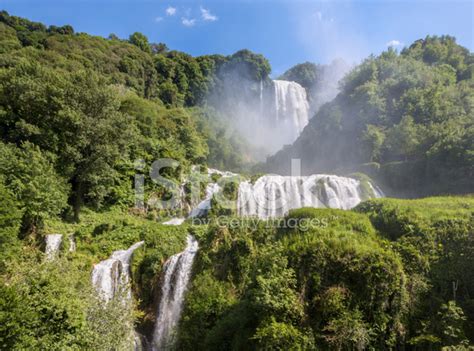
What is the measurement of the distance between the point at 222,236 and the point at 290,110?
51.5 m

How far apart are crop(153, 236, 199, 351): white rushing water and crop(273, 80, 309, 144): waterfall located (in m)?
48.6

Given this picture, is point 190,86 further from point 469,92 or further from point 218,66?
point 469,92

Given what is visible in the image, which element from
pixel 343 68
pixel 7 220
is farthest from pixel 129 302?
pixel 343 68

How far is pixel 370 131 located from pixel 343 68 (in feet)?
176

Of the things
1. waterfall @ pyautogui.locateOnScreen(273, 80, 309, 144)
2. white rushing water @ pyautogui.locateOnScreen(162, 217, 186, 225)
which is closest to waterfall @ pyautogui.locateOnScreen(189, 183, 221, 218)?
white rushing water @ pyautogui.locateOnScreen(162, 217, 186, 225)

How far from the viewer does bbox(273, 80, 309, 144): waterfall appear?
59.8 m

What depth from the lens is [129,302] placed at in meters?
10.3

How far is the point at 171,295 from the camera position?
1330cm

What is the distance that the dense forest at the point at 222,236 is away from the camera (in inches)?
318

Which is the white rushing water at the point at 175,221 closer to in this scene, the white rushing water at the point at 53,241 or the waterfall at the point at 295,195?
the waterfall at the point at 295,195

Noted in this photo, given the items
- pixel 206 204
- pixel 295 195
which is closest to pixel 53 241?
pixel 206 204

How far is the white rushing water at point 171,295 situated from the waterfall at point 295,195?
32.5 feet

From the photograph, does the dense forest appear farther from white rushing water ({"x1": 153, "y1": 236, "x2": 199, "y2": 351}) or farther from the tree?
white rushing water ({"x1": 153, "y1": 236, "x2": 199, "y2": 351})

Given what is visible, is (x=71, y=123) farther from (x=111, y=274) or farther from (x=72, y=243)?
(x=111, y=274)
